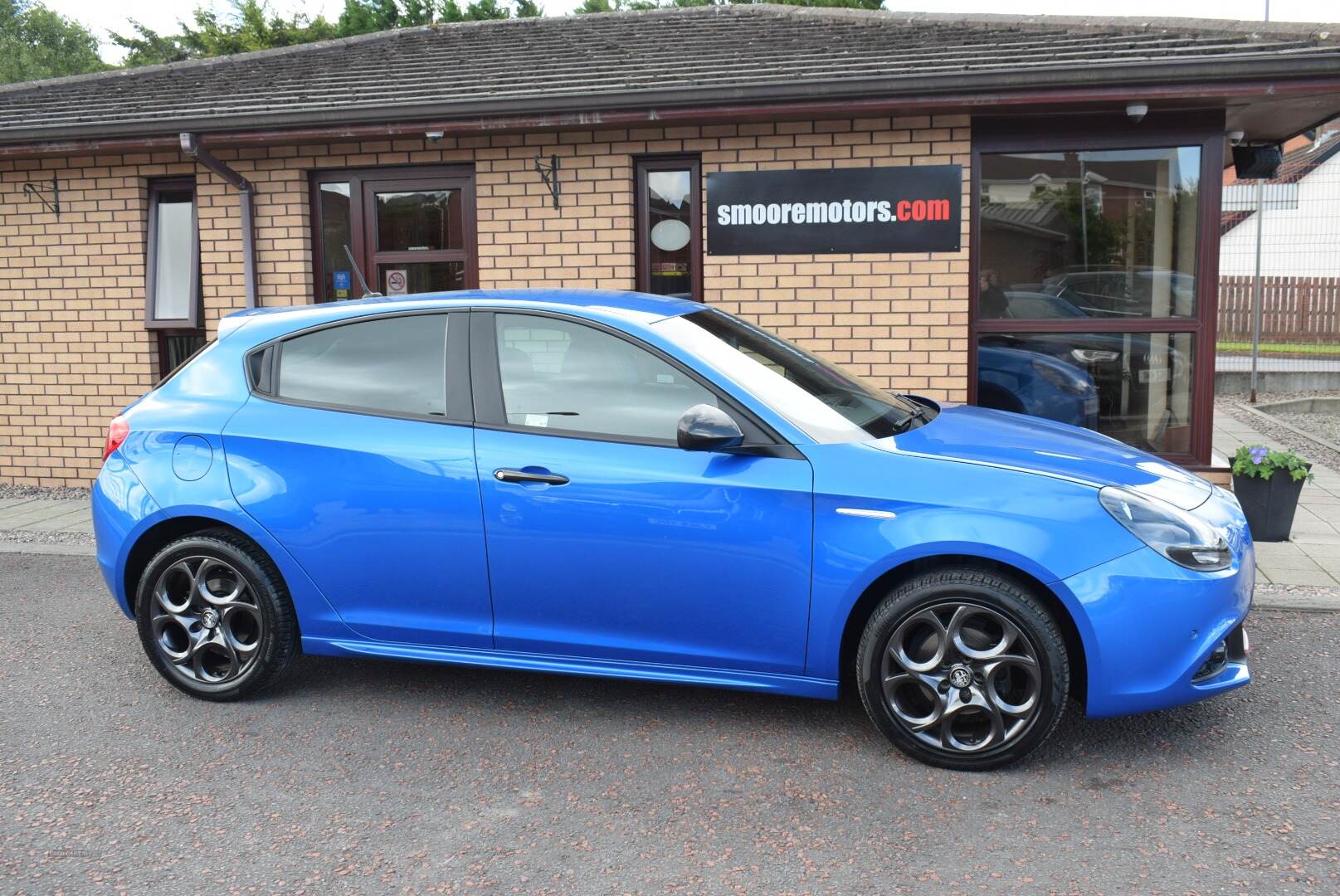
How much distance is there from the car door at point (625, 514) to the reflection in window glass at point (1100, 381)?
4.73 meters

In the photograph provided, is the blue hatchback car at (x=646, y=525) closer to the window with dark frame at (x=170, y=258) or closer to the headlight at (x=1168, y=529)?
the headlight at (x=1168, y=529)

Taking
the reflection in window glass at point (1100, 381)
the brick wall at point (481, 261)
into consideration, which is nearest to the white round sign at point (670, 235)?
the brick wall at point (481, 261)

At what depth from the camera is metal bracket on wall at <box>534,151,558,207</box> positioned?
8.41 metres

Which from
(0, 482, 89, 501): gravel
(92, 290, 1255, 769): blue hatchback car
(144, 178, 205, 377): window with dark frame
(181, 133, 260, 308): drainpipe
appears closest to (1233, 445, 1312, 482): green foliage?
(92, 290, 1255, 769): blue hatchback car

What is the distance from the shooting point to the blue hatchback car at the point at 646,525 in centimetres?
368

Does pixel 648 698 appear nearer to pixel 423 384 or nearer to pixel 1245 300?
pixel 423 384

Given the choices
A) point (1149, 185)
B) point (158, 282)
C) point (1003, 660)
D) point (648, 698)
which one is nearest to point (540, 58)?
point (158, 282)

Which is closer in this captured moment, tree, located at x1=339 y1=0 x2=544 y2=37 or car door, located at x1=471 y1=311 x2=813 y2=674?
car door, located at x1=471 y1=311 x2=813 y2=674

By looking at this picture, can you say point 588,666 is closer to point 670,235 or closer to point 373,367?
point 373,367

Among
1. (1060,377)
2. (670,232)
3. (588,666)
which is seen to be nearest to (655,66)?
(670,232)

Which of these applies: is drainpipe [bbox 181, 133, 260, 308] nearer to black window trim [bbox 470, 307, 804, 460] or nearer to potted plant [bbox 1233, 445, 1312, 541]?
black window trim [bbox 470, 307, 804, 460]

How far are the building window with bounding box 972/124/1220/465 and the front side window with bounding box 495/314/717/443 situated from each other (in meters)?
4.64

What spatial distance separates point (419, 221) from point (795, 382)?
217 inches

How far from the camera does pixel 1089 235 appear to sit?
8.02 m
